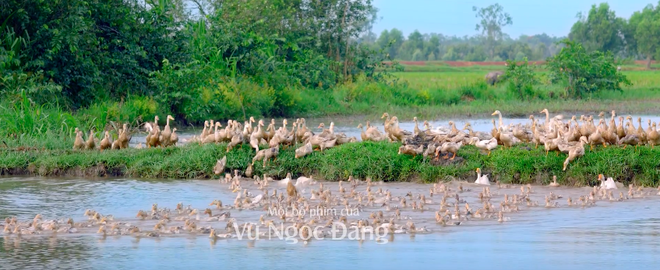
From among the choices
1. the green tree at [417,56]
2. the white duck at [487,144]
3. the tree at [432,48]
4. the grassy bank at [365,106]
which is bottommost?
the white duck at [487,144]

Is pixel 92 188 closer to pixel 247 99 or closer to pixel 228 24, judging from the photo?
pixel 247 99

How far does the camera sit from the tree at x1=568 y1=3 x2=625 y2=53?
213ft

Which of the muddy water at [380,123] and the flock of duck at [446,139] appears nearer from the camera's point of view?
the flock of duck at [446,139]

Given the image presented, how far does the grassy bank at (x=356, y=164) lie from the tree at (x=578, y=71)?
17463 mm

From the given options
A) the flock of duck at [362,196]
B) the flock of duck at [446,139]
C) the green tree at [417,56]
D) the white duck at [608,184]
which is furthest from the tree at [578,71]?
the green tree at [417,56]

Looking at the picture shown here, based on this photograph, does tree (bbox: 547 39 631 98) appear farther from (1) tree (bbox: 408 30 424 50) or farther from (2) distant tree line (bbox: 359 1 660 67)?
(1) tree (bbox: 408 30 424 50)

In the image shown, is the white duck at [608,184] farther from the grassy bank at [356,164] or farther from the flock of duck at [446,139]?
the flock of duck at [446,139]

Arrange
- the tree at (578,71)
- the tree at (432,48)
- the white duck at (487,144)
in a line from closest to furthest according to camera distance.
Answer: the white duck at (487,144)
the tree at (578,71)
the tree at (432,48)

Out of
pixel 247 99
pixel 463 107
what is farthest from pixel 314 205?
pixel 463 107

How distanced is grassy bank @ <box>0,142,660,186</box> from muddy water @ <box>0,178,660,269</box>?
0.69m

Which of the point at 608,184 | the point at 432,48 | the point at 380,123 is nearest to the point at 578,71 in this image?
the point at 380,123

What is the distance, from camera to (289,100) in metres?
24.1

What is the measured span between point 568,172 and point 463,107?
1431cm

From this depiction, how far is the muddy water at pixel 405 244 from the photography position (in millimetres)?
7422
